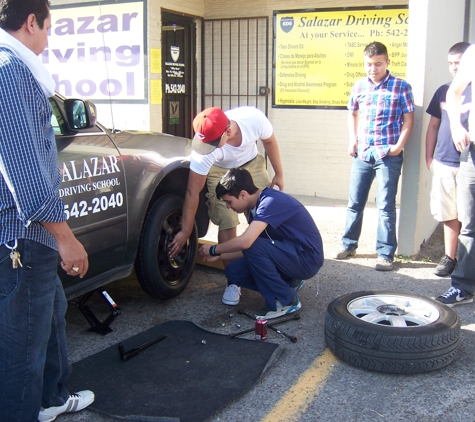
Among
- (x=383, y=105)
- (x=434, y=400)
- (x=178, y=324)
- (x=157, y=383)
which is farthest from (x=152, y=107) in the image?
(x=434, y=400)

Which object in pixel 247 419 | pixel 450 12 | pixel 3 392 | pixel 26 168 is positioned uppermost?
pixel 450 12

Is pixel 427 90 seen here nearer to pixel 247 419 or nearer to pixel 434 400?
pixel 434 400

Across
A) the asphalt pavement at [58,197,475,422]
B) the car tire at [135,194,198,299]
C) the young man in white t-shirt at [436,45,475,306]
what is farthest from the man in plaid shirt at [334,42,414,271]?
the car tire at [135,194,198,299]

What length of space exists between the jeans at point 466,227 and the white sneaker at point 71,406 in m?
2.71

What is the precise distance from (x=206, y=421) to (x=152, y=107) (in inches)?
206

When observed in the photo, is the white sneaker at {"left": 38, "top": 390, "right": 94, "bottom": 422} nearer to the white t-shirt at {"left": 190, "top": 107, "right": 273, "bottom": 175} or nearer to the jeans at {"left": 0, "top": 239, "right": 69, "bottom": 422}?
the jeans at {"left": 0, "top": 239, "right": 69, "bottom": 422}

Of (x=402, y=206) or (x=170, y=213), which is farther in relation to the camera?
(x=402, y=206)

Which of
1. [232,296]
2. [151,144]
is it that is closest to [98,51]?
[151,144]

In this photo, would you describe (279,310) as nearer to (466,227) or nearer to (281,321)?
(281,321)

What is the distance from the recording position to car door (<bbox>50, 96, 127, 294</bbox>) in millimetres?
3443

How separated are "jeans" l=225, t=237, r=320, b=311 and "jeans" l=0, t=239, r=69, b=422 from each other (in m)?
1.71

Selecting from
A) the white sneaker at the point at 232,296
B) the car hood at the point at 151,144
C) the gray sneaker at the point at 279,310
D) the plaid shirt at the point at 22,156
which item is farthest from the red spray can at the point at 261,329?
the plaid shirt at the point at 22,156

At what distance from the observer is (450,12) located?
19.9 ft

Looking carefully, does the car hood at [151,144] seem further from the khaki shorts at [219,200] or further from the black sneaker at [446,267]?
the black sneaker at [446,267]
